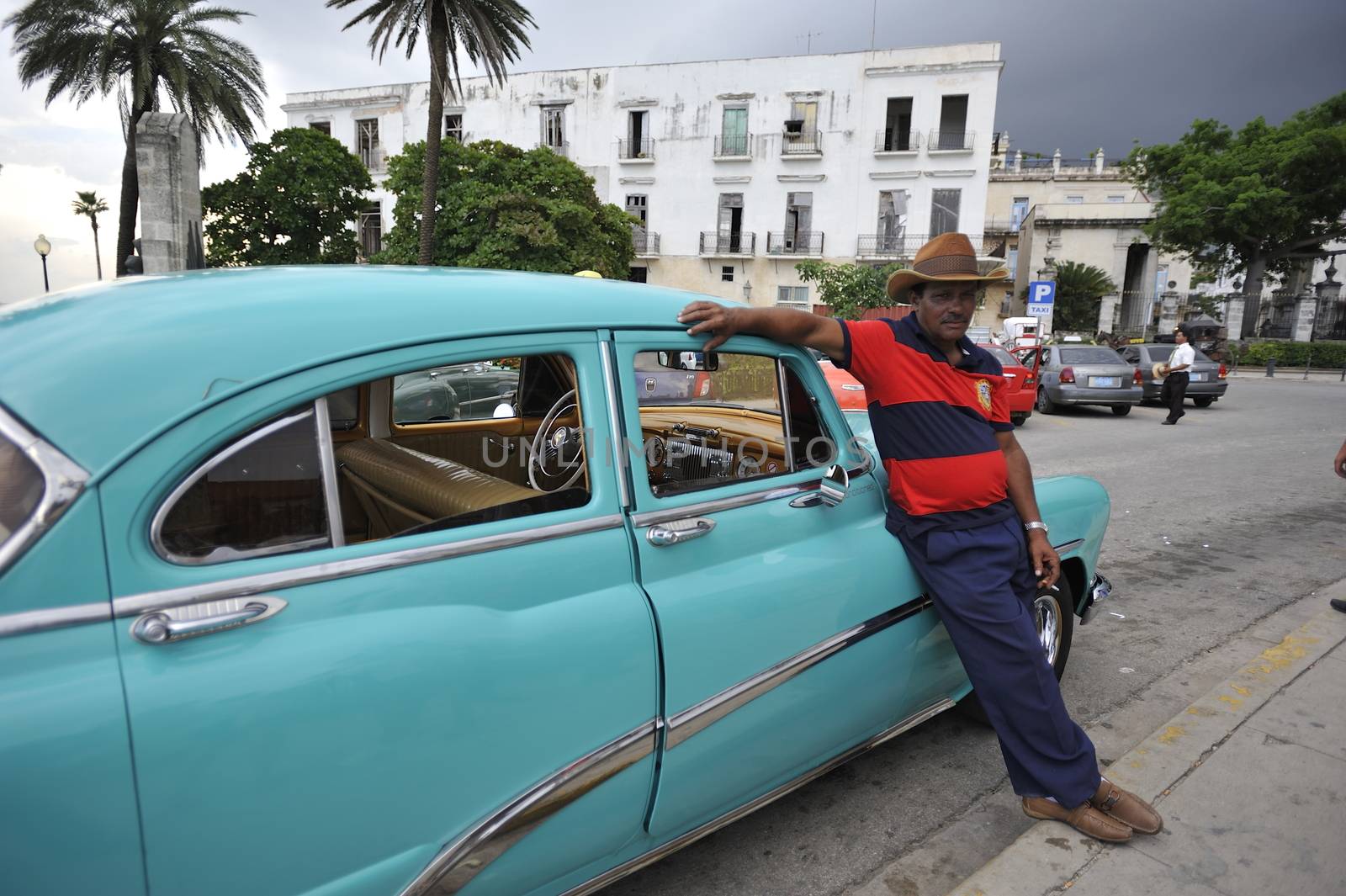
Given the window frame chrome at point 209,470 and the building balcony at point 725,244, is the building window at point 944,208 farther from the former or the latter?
the window frame chrome at point 209,470

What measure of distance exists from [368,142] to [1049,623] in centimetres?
4405

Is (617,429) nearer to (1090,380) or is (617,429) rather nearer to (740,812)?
(740,812)

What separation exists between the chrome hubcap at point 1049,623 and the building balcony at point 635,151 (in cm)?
3675

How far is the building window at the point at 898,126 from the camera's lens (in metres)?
34.8

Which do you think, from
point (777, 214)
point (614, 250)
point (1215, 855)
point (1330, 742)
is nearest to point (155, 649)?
point (1215, 855)

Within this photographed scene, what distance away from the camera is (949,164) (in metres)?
34.3

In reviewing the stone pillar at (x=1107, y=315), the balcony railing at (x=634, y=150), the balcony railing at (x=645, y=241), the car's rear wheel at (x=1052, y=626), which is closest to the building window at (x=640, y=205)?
the balcony railing at (x=645, y=241)

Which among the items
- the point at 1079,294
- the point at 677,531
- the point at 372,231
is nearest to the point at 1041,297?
the point at 677,531

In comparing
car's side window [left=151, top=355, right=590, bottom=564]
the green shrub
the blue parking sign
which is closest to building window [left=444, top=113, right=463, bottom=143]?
the blue parking sign

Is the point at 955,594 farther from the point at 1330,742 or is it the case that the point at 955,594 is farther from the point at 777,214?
the point at 777,214

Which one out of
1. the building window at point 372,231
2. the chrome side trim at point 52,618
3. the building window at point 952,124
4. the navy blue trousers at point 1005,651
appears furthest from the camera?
the building window at point 372,231

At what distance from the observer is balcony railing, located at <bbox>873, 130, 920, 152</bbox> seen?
34406 mm

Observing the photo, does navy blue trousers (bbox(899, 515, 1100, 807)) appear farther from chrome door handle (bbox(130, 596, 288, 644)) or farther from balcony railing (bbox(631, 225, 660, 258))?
balcony railing (bbox(631, 225, 660, 258))

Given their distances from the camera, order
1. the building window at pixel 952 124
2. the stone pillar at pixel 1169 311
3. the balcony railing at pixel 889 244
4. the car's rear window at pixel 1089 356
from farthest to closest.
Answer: the stone pillar at pixel 1169 311 → the balcony railing at pixel 889 244 → the building window at pixel 952 124 → the car's rear window at pixel 1089 356
